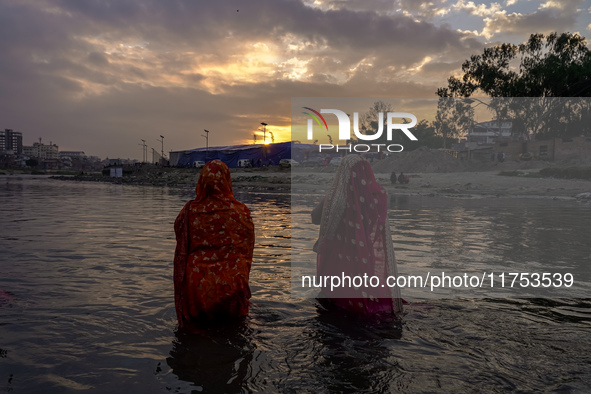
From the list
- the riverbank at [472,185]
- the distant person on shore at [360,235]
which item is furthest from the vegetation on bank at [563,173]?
the distant person on shore at [360,235]

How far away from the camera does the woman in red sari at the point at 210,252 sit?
399 centimetres

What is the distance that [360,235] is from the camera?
4129 millimetres

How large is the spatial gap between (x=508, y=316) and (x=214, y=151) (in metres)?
54.9

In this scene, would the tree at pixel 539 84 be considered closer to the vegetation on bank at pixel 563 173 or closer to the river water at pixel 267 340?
the vegetation on bank at pixel 563 173

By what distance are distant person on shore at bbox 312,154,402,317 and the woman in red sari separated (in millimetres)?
859

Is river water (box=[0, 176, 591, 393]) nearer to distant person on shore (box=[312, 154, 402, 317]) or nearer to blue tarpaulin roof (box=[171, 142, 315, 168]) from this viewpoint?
distant person on shore (box=[312, 154, 402, 317])

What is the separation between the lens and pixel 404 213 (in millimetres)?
14766

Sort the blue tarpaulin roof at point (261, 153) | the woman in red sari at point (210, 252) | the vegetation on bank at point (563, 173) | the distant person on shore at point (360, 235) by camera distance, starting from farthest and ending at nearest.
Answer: the blue tarpaulin roof at point (261, 153) → the vegetation on bank at point (563, 173) → the distant person on shore at point (360, 235) → the woman in red sari at point (210, 252)

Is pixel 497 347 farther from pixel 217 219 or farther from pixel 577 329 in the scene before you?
pixel 217 219

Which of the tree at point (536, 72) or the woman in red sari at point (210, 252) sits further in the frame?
the tree at point (536, 72)

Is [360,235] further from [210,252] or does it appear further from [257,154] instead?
[257,154]

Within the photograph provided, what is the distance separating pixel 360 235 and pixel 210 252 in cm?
136

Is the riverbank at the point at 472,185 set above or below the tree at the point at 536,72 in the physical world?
below

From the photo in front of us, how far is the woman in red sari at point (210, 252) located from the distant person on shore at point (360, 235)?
33.8 inches
